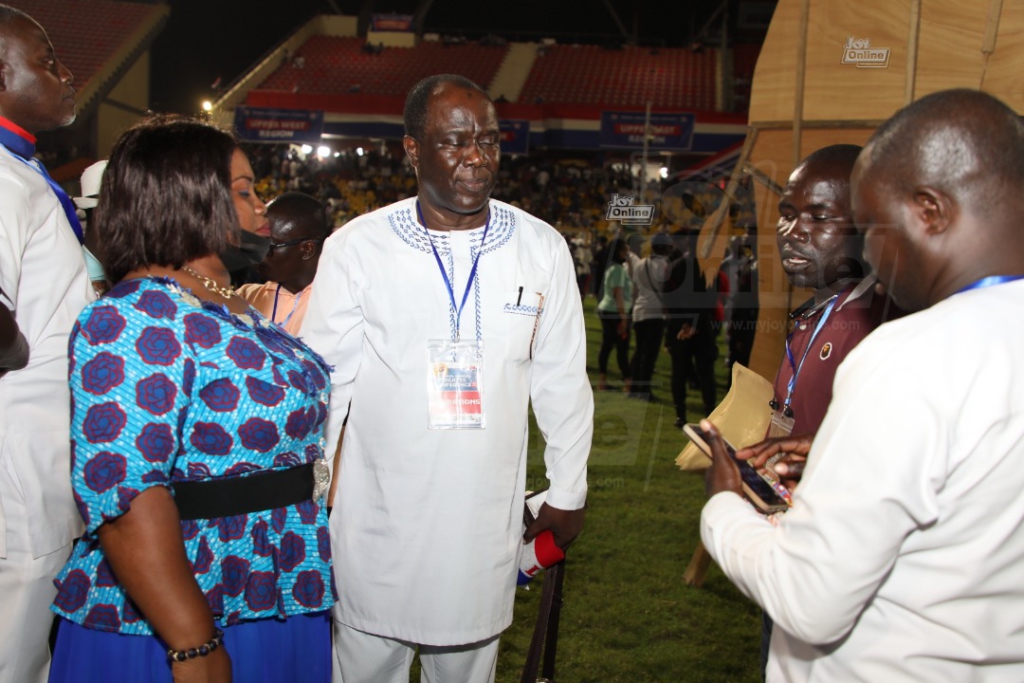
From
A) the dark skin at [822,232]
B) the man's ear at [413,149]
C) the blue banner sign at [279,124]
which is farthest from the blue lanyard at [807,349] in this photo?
the blue banner sign at [279,124]

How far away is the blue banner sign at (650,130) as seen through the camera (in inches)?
697

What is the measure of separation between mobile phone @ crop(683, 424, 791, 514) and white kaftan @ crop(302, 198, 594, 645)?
787mm

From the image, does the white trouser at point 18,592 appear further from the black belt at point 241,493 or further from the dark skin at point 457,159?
the dark skin at point 457,159

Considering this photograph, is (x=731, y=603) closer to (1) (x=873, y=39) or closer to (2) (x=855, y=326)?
(2) (x=855, y=326)

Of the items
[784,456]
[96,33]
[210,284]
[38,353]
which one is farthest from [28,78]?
[96,33]

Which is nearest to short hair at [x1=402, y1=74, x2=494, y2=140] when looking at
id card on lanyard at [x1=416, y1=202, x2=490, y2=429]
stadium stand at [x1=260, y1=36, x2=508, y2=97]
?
id card on lanyard at [x1=416, y1=202, x2=490, y2=429]

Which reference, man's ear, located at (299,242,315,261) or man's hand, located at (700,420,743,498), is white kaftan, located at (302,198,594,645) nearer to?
man's hand, located at (700,420,743,498)

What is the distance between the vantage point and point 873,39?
17.3ft

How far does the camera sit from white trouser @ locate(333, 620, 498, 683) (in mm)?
2373

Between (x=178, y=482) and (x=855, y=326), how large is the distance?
1.70m

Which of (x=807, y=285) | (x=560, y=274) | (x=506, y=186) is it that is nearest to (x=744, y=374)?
(x=807, y=285)

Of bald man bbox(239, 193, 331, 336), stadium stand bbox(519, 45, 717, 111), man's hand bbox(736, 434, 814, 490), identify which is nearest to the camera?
man's hand bbox(736, 434, 814, 490)

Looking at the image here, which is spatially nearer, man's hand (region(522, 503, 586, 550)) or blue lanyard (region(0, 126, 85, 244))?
blue lanyard (region(0, 126, 85, 244))

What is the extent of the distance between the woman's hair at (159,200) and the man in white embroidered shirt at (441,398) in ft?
2.08
